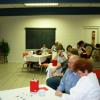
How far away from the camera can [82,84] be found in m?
2.49

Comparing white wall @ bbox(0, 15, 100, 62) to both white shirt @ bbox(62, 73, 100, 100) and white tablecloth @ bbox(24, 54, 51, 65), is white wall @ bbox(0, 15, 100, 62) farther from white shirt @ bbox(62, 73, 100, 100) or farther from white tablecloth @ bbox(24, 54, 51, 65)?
white shirt @ bbox(62, 73, 100, 100)

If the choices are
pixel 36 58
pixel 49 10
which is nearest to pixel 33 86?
pixel 36 58

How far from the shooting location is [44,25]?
476 inches

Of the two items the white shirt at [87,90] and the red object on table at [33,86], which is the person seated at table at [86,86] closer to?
the white shirt at [87,90]

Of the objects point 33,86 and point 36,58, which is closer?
point 33,86

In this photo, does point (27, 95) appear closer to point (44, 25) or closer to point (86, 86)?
point (86, 86)

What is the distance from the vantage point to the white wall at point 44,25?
12.0 m

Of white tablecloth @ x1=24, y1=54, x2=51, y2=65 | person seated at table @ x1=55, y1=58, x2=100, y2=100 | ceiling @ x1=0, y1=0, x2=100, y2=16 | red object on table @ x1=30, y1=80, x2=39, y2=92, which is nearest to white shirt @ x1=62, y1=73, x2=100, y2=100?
person seated at table @ x1=55, y1=58, x2=100, y2=100

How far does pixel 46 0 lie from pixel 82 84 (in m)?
5.39

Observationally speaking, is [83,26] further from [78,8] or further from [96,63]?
[96,63]

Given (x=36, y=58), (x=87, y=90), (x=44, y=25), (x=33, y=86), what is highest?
(x=44, y=25)

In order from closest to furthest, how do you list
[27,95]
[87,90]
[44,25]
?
[87,90], [27,95], [44,25]

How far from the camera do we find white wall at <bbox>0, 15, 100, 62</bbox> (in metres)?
12.0

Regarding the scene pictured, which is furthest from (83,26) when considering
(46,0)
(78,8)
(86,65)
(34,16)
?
(86,65)
